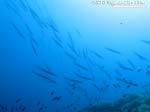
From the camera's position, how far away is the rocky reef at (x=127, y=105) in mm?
3525

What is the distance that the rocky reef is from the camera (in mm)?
3525

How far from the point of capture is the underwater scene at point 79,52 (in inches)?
139

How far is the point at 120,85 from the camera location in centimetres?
360

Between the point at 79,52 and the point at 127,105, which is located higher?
the point at 79,52

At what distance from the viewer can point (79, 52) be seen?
3.57 m

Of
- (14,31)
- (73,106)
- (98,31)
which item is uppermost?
(14,31)

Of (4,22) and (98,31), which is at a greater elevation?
(4,22)

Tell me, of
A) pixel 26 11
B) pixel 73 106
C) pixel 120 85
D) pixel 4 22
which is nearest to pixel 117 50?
pixel 120 85

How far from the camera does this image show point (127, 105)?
357 cm

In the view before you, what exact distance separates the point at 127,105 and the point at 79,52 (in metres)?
0.95

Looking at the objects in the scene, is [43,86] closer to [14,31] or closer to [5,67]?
[5,67]

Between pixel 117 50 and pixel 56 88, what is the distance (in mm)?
971

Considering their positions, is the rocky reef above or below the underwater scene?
below

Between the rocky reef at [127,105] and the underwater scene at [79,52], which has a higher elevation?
the underwater scene at [79,52]
